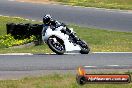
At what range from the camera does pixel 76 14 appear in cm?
3594

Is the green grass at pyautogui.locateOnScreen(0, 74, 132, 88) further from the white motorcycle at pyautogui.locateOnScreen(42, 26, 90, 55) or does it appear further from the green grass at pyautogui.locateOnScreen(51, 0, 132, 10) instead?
the green grass at pyautogui.locateOnScreen(51, 0, 132, 10)

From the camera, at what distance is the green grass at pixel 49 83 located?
36.8ft

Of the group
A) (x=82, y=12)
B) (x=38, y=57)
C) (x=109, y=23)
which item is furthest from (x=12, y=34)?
(x=82, y=12)

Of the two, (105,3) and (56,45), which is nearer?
(56,45)

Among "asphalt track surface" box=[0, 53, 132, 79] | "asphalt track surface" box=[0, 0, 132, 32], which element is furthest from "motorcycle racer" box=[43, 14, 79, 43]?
"asphalt track surface" box=[0, 0, 132, 32]

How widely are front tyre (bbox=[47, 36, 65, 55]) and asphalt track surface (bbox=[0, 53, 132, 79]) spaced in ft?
1.38

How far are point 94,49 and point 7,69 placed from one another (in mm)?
5319

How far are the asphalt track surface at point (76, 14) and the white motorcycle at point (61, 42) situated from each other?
45.2 ft

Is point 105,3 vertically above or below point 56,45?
below

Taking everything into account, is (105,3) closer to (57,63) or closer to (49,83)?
(57,63)

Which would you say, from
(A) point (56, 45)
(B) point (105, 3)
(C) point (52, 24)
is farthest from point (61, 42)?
(B) point (105, 3)

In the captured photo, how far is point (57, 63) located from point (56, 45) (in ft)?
6.62

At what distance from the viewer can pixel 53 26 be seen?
17.4m

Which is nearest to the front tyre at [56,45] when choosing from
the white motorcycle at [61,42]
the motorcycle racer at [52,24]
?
the white motorcycle at [61,42]
